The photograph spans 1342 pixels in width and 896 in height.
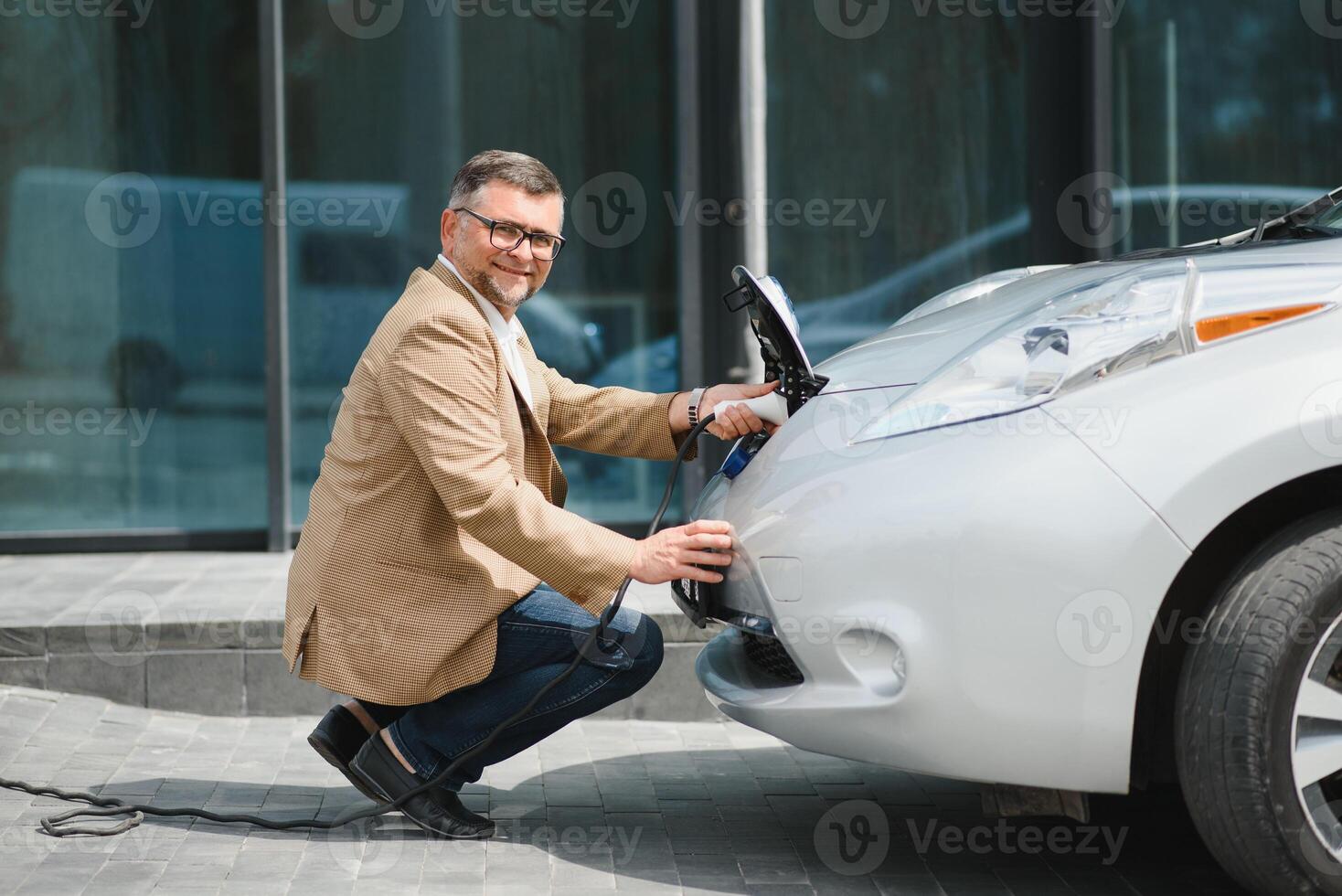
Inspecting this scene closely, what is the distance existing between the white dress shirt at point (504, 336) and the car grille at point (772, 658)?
725 millimetres

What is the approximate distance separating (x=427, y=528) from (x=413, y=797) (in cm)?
60

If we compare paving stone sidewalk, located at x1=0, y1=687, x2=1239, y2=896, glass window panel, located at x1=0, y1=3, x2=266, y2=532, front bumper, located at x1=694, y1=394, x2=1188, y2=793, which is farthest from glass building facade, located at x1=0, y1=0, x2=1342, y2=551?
front bumper, located at x1=694, y1=394, x2=1188, y2=793

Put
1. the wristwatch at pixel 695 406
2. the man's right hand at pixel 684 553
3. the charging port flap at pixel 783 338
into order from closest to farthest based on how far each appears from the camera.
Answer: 1. the man's right hand at pixel 684 553
2. the charging port flap at pixel 783 338
3. the wristwatch at pixel 695 406

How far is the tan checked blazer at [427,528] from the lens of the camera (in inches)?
121

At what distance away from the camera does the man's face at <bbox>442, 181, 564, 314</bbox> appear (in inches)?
129

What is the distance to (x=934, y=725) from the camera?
266cm

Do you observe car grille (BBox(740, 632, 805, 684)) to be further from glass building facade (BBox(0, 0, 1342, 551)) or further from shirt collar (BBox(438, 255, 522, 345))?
glass building facade (BBox(0, 0, 1342, 551))

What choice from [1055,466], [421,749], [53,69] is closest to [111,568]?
[53,69]

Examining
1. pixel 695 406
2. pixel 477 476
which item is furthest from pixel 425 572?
pixel 695 406

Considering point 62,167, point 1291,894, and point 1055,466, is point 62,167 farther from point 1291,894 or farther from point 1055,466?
point 1291,894

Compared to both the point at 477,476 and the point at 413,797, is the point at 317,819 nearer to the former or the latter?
the point at 413,797

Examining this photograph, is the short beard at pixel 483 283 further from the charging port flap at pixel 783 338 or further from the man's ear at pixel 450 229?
the charging port flap at pixel 783 338

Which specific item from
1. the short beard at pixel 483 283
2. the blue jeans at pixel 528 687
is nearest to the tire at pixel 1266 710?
the blue jeans at pixel 528 687

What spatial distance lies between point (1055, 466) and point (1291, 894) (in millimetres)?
840
